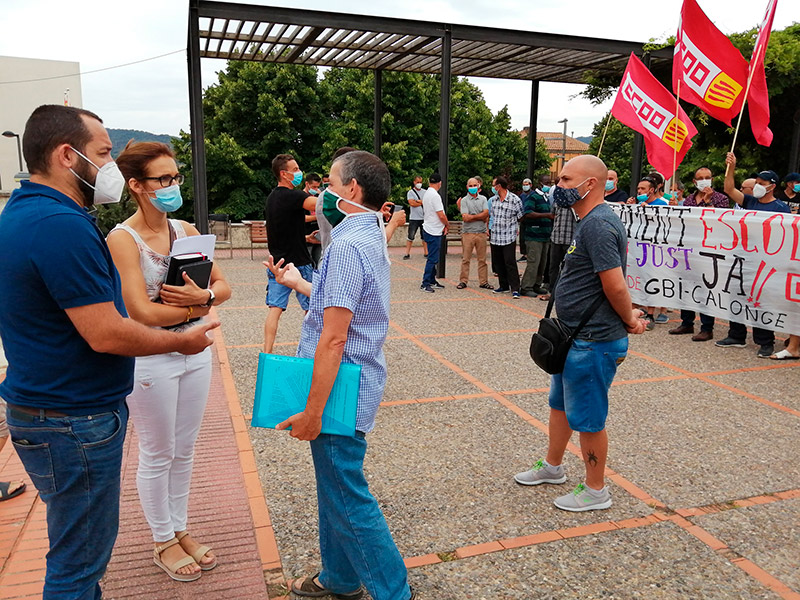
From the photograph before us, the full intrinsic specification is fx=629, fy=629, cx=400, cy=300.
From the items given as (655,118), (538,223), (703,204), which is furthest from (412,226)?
(703,204)

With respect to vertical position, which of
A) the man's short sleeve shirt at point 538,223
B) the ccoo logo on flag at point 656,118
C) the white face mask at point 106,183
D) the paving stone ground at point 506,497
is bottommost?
the paving stone ground at point 506,497

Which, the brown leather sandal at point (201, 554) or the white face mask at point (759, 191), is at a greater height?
the white face mask at point (759, 191)

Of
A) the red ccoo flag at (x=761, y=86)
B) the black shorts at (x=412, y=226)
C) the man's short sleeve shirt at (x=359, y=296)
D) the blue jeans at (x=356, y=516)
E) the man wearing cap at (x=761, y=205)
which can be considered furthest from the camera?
the black shorts at (x=412, y=226)

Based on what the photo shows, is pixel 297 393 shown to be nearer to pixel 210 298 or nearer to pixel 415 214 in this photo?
pixel 210 298

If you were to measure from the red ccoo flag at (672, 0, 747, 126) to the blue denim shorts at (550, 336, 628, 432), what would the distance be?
5.61 m

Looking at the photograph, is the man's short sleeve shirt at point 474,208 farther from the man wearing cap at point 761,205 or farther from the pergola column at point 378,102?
the pergola column at point 378,102

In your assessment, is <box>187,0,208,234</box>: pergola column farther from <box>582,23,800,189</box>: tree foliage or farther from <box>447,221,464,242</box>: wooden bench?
<box>582,23,800,189</box>: tree foliage

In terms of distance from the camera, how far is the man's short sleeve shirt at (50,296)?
72.6 inches

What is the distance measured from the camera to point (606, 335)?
11.3 ft

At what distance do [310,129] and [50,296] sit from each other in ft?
88.1

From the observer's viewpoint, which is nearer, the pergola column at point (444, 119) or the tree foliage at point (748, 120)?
the pergola column at point (444, 119)

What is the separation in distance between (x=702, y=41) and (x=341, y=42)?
22.9 ft

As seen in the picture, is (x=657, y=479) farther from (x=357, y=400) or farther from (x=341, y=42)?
(x=341, y=42)

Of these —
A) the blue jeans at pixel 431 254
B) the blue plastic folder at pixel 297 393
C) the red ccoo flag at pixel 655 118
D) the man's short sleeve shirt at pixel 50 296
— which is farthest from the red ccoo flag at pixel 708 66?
the man's short sleeve shirt at pixel 50 296
